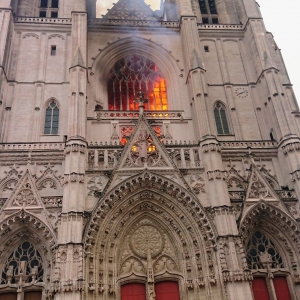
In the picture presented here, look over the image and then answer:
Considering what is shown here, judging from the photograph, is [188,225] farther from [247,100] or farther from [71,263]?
[247,100]

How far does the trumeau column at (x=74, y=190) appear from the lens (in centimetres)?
1423

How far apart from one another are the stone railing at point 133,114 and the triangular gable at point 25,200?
5137 mm

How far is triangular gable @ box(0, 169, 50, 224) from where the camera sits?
16.3 m

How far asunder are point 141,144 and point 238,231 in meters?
6.06

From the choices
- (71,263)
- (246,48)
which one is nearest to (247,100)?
(246,48)

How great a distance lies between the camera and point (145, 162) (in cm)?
1773

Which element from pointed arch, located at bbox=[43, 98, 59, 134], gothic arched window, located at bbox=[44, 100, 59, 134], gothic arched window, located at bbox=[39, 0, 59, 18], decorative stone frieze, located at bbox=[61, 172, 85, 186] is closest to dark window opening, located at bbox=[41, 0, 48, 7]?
gothic arched window, located at bbox=[39, 0, 59, 18]

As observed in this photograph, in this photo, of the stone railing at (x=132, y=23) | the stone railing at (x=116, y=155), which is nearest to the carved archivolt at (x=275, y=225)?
the stone railing at (x=116, y=155)

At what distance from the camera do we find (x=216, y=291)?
50.2 ft

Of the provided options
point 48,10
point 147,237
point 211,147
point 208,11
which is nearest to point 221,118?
point 211,147

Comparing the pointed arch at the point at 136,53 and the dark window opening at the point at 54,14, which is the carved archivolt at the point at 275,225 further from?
the dark window opening at the point at 54,14

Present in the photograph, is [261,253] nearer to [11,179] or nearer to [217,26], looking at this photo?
[11,179]

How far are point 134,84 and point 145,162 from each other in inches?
290

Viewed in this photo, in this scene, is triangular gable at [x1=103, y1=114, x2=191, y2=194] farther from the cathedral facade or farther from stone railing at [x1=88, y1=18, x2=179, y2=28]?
stone railing at [x1=88, y1=18, x2=179, y2=28]
